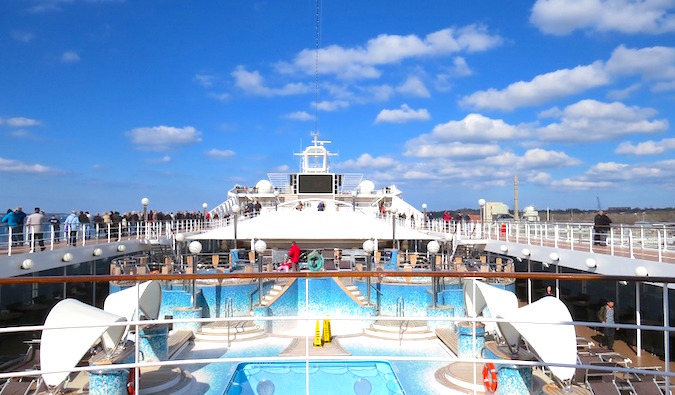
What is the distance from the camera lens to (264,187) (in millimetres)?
28859

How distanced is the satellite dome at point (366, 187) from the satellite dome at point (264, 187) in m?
5.17

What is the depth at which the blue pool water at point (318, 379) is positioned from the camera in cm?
795

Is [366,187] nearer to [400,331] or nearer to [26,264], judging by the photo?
[400,331]

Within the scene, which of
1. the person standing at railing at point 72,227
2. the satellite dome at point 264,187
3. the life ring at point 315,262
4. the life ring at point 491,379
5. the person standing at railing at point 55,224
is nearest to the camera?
the life ring at point 491,379

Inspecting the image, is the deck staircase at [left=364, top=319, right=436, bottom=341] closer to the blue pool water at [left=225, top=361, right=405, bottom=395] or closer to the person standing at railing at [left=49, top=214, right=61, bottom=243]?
the blue pool water at [left=225, top=361, right=405, bottom=395]

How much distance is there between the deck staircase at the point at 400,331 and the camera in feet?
36.0

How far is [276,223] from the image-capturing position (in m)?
Result: 19.2

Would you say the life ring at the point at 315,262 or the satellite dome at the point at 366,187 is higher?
the satellite dome at the point at 366,187

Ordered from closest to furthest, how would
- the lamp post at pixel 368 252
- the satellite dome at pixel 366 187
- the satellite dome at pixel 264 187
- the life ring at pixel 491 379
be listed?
the life ring at pixel 491 379 → the lamp post at pixel 368 252 → the satellite dome at pixel 264 187 → the satellite dome at pixel 366 187

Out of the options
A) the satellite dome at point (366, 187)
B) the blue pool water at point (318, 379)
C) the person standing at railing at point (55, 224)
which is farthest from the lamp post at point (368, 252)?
the satellite dome at point (366, 187)

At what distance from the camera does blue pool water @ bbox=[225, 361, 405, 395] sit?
795 cm

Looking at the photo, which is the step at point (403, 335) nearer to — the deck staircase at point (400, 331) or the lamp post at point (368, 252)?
the deck staircase at point (400, 331)

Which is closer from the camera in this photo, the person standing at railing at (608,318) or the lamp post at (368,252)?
the person standing at railing at (608,318)

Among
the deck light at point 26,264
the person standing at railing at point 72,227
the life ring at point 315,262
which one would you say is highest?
the person standing at railing at point 72,227
